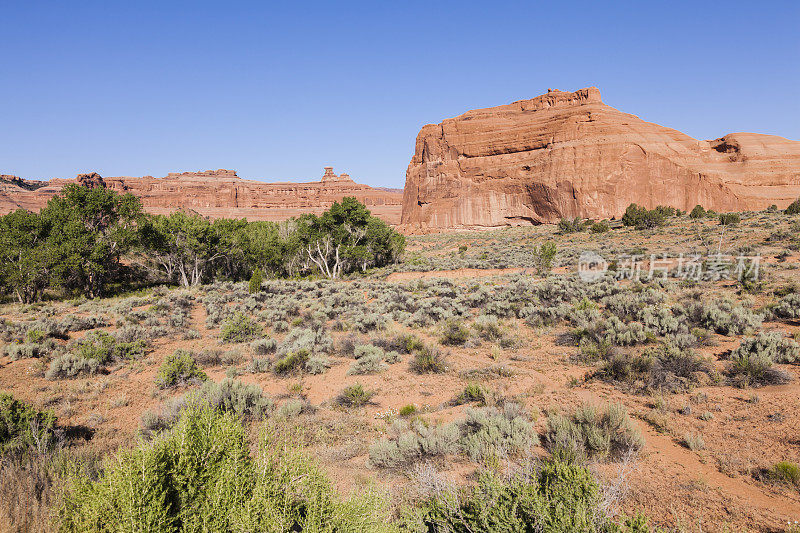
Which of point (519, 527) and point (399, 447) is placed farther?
point (399, 447)

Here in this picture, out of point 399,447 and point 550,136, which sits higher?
point 550,136

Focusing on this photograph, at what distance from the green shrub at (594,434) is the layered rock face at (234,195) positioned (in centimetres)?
10800

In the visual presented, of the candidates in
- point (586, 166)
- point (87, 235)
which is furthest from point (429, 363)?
point (586, 166)

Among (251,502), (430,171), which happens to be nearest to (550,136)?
(430,171)

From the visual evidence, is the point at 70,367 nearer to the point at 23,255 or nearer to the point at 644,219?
the point at 23,255

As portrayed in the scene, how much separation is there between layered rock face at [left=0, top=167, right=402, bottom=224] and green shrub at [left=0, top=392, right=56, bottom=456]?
108 m

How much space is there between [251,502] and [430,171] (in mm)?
77808

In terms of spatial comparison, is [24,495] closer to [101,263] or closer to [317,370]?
[317,370]

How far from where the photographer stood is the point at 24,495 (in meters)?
3.25

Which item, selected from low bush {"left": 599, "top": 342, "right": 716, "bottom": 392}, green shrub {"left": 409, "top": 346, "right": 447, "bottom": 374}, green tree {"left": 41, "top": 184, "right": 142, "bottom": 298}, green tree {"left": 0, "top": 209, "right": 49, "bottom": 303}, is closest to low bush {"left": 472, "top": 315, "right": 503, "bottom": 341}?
green shrub {"left": 409, "top": 346, "right": 447, "bottom": 374}

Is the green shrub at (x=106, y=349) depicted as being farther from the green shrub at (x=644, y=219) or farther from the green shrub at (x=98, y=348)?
the green shrub at (x=644, y=219)

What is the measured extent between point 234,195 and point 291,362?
132197mm

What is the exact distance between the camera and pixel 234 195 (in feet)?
414

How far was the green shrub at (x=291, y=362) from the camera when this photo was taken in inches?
335
